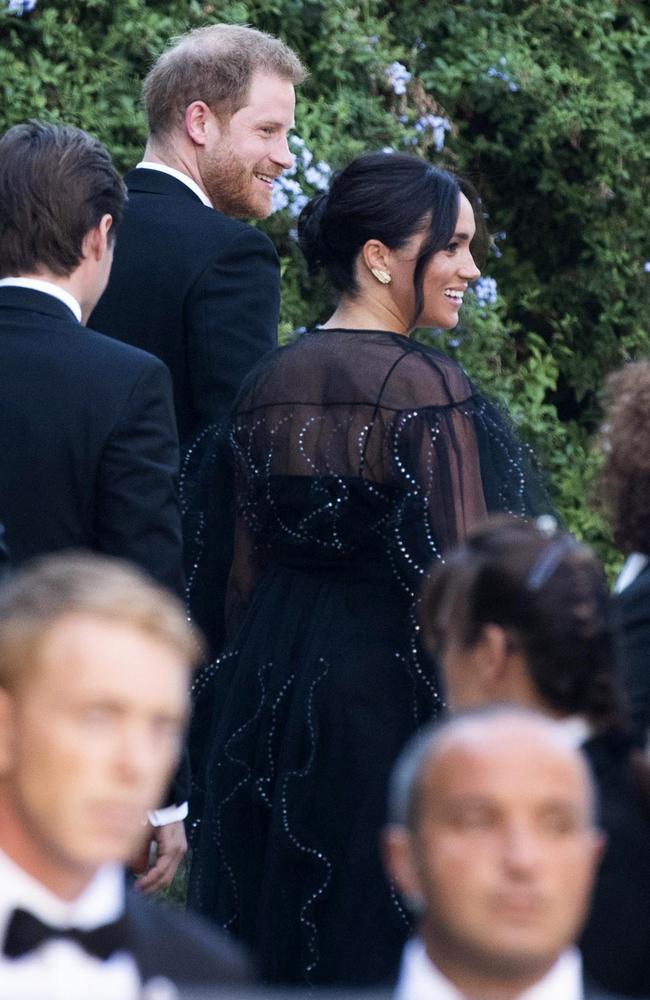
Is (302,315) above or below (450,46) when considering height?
below

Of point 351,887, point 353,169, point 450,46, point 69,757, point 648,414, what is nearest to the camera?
point 69,757

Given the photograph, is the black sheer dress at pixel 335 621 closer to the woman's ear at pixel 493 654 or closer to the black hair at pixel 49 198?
the black hair at pixel 49 198

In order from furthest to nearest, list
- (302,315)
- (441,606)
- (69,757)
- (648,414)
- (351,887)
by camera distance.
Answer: (302,315)
(351,887)
(648,414)
(441,606)
(69,757)

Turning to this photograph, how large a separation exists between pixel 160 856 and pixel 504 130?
3.69 meters

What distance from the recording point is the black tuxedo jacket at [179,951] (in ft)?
6.08

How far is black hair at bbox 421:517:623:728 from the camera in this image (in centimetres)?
218

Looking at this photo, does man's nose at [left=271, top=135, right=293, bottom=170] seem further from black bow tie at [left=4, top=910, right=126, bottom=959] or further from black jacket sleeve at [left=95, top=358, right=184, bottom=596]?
black bow tie at [left=4, top=910, right=126, bottom=959]

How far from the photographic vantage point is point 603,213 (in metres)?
6.52

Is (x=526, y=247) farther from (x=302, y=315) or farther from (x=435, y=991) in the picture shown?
(x=435, y=991)

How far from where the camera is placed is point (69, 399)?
124 inches

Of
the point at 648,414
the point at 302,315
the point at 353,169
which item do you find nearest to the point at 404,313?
the point at 353,169

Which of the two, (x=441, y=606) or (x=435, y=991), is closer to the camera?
(x=435, y=991)

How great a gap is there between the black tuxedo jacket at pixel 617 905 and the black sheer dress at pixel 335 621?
1254mm

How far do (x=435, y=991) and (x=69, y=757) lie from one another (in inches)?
16.9
